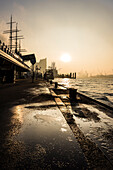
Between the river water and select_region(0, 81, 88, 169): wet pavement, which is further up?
select_region(0, 81, 88, 169): wet pavement

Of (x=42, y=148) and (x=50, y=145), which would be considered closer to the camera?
(x=42, y=148)

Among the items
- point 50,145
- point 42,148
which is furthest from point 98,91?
point 42,148

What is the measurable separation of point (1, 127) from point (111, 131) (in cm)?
284

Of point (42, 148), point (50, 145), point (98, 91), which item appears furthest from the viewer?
point (98, 91)

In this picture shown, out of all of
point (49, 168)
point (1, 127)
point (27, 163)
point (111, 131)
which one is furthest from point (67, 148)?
point (1, 127)

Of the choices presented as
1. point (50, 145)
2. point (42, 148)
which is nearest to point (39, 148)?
point (42, 148)

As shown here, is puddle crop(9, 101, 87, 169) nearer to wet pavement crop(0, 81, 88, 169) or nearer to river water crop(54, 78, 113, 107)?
wet pavement crop(0, 81, 88, 169)

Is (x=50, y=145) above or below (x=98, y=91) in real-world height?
above

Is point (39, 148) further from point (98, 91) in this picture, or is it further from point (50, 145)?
point (98, 91)

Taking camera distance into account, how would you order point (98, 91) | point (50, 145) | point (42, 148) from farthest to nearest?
point (98, 91) < point (50, 145) < point (42, 148)

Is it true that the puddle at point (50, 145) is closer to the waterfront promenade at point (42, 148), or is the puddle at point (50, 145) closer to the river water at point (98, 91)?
the waterfront promenade at point (42, 148)

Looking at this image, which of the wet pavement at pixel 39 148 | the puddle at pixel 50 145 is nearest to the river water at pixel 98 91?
the puddle at pixel 50 145

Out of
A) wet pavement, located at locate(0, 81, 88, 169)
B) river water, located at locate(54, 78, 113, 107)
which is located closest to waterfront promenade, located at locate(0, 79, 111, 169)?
wet pavement, located at locate(0, 81, 88, 169)

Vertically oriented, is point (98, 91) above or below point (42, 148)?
below
